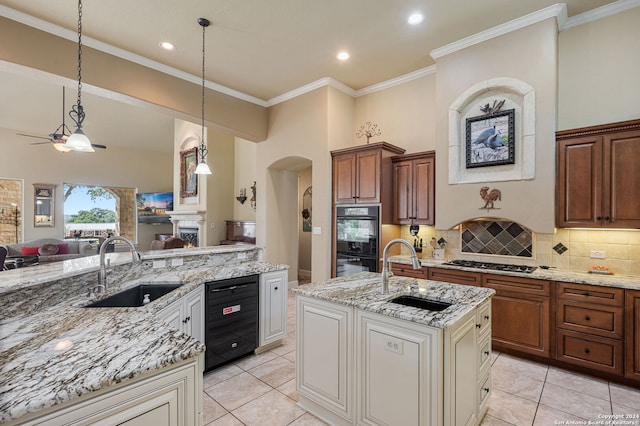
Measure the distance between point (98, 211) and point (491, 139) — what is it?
10519mm

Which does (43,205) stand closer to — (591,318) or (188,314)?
(188,314)

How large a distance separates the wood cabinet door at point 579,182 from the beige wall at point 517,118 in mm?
85

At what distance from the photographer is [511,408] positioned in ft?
7.93

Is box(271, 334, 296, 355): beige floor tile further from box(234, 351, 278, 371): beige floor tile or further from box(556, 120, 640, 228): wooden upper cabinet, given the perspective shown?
box(556, 120, 640, 228): wooden upper cabinet

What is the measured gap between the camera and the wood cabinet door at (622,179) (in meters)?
2.80

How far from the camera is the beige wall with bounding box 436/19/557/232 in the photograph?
323 cm

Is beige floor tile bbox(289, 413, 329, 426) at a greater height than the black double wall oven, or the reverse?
the black double wall oven

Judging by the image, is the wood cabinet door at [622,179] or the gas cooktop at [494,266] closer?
the wood cabinet door at [622,179]

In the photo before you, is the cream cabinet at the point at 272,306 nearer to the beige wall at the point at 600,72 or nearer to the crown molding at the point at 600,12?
the beige wall at the point at 600,72

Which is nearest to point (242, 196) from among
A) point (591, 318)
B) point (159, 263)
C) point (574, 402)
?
point (159, 263)

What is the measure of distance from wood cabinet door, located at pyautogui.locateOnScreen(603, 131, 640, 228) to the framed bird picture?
2.67ft

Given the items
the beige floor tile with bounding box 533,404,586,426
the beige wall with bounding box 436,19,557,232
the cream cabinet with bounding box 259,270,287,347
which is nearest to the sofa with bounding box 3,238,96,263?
the cream cabinet with bounding box 259,270,287,347

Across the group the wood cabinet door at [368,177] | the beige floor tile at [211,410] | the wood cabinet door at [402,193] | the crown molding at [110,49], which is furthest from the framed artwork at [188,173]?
the beige floor tile at [211,410]

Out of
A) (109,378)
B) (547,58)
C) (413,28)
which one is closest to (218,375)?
(109,378)
